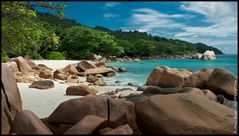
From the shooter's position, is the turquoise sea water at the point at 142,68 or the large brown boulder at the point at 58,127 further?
the turquoise sea water at the point at 142,68

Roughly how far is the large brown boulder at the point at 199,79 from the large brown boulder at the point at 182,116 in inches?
353

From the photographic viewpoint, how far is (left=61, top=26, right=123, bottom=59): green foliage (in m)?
53.0

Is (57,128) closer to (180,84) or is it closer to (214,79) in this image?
(214,79)

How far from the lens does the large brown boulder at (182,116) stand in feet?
17.1

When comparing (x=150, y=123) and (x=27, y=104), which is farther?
(x=27, y=104)

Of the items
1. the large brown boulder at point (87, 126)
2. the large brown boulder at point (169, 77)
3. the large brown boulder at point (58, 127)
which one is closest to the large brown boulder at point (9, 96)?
the large brown boulder at point (58, 127)

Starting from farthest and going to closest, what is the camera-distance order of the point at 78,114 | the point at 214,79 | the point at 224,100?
the point at 214,79 → the point at 224,100 → the point at 78,114

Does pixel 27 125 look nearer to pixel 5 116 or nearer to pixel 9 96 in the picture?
pixel 5 116

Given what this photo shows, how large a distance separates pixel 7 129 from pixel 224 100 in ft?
26.4

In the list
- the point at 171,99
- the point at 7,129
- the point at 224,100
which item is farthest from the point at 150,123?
the point at 224,100

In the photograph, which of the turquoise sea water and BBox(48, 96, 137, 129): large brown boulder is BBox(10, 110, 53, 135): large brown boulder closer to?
BBox(48, 96, 137, 129): large brown boulder

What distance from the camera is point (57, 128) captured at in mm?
6184

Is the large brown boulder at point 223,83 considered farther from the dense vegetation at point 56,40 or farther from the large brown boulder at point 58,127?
the large brown boulder at point 58,127

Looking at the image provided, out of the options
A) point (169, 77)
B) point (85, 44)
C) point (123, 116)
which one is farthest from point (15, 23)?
point (85, 44)
